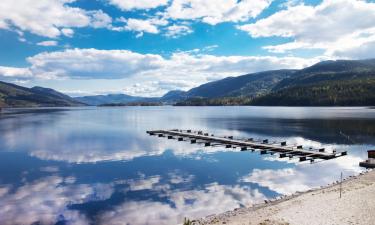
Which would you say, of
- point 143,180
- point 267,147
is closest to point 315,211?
point 143,180

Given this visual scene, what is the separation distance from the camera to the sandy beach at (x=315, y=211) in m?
27.5

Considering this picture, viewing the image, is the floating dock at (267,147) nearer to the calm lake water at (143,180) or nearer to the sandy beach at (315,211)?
the calm lake water at (143,180)

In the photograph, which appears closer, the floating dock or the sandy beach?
the sandy beach

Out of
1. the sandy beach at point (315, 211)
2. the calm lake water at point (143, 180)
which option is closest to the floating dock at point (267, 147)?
the calm lake water at point (143, 180)

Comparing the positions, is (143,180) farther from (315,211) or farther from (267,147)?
(267,147)

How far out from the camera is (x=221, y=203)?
3747 centimetres

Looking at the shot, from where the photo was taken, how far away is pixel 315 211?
98.8ft

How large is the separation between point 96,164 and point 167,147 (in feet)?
81.7

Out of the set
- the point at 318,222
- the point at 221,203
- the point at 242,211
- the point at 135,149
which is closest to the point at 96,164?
the point at 135,149

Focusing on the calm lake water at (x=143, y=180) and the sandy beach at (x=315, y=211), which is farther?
the calm lake water at (x=143, y=180)

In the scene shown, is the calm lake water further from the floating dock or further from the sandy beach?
the sandy beach

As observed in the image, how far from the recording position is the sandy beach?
2752 cm

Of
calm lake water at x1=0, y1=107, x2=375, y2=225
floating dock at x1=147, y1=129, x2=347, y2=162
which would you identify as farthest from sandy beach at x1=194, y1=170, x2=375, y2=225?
floating dock at x1=147, y1=129, x2=347, y2=162

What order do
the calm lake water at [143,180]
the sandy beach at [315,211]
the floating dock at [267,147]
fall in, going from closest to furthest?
the sandy beach at [315,211] → the calm lake water at [143,180] → the floating dock at [267,147]
